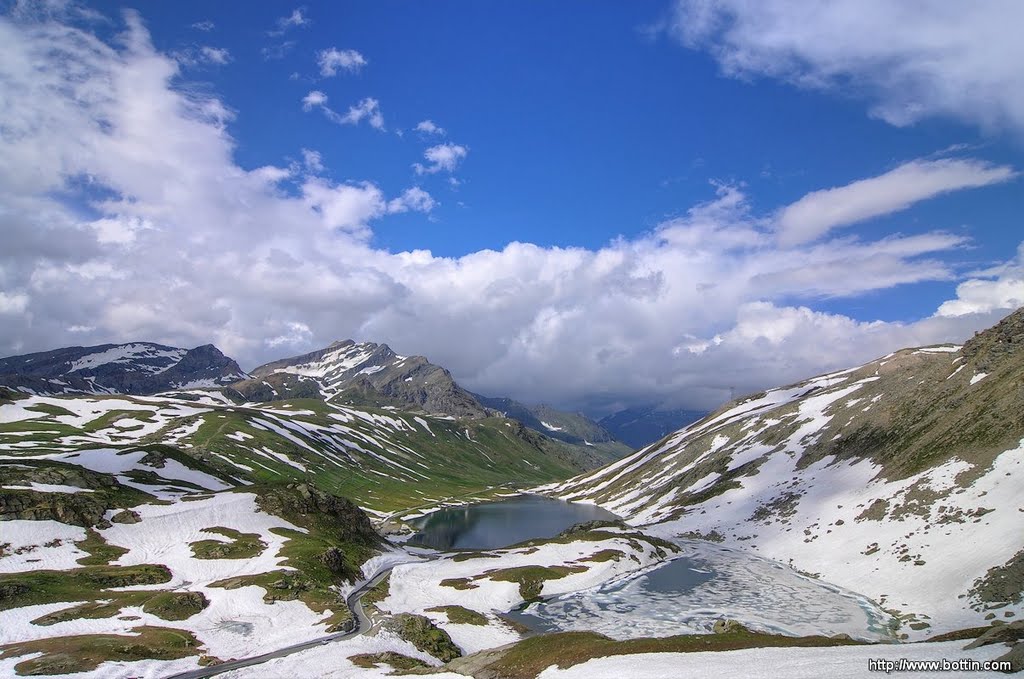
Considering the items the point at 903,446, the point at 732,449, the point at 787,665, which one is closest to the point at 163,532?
the point at 787,665

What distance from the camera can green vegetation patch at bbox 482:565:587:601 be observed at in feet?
254

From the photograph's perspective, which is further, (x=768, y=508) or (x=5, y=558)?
(x=768, y=508)

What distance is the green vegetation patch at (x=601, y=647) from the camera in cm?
3959

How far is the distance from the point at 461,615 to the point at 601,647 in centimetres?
2850

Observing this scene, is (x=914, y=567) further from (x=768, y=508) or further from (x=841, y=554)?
(x=768, y=508)

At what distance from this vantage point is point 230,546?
80.4 m

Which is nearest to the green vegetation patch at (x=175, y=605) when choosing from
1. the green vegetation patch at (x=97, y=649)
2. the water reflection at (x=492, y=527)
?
the green vegetation patch at (x=97, y=649)

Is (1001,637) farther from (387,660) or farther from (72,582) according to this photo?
(72,582)

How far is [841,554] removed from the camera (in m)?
76.2

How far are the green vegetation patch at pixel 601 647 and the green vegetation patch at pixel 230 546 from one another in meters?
48.2

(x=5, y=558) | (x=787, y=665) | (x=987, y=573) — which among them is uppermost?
(x=5, y=558)

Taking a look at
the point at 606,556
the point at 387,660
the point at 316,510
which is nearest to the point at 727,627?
the point at 387,660

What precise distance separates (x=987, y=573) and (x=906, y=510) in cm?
2296

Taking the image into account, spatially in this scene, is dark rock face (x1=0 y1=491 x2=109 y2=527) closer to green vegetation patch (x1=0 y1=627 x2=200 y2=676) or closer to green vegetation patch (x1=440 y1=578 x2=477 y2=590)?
green vegetation patch (x1=0 y1=627 x2=200 y2=676)
